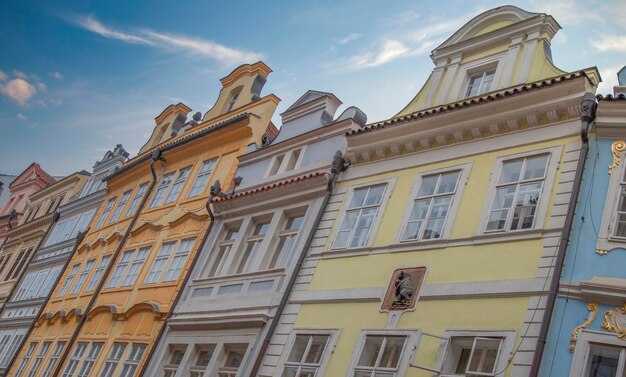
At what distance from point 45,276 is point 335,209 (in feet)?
67.1

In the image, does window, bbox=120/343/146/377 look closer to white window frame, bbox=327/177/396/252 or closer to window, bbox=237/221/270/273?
window, bbox=237/221/270/273

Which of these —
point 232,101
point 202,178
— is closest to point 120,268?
point 202,178

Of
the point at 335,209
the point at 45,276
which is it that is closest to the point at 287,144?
the point at 335,209

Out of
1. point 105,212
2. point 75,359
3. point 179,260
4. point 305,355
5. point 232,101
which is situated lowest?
point 75,359

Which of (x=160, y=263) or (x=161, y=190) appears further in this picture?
(x=161, y=190)

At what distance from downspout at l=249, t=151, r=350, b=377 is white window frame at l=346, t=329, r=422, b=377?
9.63 feet

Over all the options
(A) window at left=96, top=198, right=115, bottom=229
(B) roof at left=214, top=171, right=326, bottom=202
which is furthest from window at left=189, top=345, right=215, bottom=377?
(A) window at left=96, top=198, right=115, bottom=229

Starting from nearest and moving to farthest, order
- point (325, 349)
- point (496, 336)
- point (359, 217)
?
point (496, 336) → point (325, 349) → point (359, 217)

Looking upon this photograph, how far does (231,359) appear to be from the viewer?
691 inches

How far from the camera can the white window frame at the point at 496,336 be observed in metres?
11.2

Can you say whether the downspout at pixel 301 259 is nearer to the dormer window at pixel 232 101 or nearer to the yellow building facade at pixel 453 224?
the yellow building facade at pixel 453 224

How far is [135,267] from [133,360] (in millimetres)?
4522

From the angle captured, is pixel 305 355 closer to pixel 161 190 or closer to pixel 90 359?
pixel 90 359

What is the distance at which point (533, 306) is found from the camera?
11523mm
